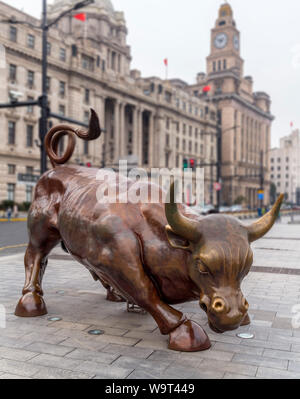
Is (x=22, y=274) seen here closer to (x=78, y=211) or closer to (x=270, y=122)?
(x=78, y=211)

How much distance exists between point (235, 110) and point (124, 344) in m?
88.0

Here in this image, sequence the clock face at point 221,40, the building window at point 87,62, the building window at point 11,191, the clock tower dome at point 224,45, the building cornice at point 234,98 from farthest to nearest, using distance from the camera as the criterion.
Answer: the clock face at point 221,40
the clock tower dome at point 224,45
the building cornice at point 234,98
the building window at point 87,62
the building window at point 11,191

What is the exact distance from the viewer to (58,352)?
3961mm

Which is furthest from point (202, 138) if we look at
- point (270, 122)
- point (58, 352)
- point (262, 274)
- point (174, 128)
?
point (58, 352)

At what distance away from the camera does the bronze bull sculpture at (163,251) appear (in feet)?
11.3

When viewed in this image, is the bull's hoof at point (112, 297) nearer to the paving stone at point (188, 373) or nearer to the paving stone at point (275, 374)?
the paving stone at point (188, 373)

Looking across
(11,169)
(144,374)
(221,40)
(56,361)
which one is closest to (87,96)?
(11,169)

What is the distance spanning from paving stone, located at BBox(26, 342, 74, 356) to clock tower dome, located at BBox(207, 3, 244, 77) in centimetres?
9606

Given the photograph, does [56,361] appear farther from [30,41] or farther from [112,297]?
[30,41]

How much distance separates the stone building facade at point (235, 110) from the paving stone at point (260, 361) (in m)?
80.6

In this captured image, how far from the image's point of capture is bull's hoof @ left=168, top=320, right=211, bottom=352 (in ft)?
13.1

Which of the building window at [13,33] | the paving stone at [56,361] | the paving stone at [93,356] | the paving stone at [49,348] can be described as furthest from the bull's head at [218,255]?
the building window at [13,33]

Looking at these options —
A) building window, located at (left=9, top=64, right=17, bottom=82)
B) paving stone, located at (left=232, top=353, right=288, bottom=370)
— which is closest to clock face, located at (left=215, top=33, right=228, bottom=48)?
building window, located at (left=9, top=64, right=17, bottom=82)
